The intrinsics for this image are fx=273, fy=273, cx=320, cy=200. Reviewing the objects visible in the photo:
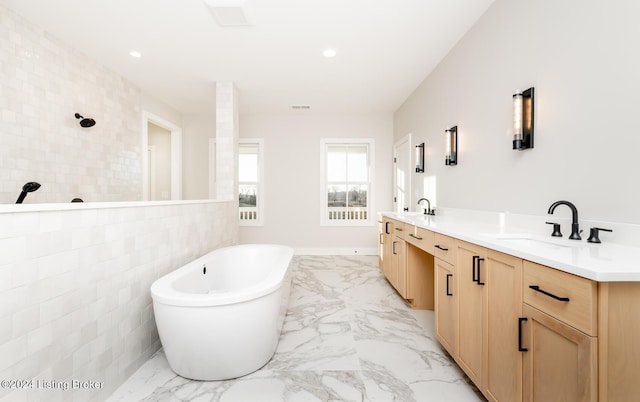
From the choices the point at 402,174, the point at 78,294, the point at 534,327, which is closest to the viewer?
the point at 534,327

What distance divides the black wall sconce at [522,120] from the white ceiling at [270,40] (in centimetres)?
98

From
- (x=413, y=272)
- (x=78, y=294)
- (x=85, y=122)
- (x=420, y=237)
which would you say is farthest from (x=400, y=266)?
(x=85, y=122)

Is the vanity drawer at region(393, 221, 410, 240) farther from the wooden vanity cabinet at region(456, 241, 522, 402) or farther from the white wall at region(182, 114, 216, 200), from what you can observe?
the white wall at region(182, 114, 216, 200)

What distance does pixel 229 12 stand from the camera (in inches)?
90.0

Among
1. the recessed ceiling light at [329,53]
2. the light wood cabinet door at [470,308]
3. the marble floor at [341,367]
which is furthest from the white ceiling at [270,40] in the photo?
the marble floor at [341,367]

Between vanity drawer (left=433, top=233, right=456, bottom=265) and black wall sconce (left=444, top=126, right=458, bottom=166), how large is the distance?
119 centimetres

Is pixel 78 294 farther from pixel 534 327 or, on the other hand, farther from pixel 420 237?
pixel 420 237

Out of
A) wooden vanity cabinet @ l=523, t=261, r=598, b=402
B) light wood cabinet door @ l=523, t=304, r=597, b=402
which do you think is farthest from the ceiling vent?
light wood cabinet door @ l=523, t=304, r=597, b=402

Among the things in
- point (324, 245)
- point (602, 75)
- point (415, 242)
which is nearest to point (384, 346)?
point (415, 242)

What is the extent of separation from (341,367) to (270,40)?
2.91 metres

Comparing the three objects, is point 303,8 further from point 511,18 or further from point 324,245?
point 324,245

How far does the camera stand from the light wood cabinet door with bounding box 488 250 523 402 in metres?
1.13

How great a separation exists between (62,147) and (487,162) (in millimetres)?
3998

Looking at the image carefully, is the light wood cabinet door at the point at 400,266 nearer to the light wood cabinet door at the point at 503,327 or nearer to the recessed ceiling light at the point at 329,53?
the light wood cabinet door at the point at 503,327
